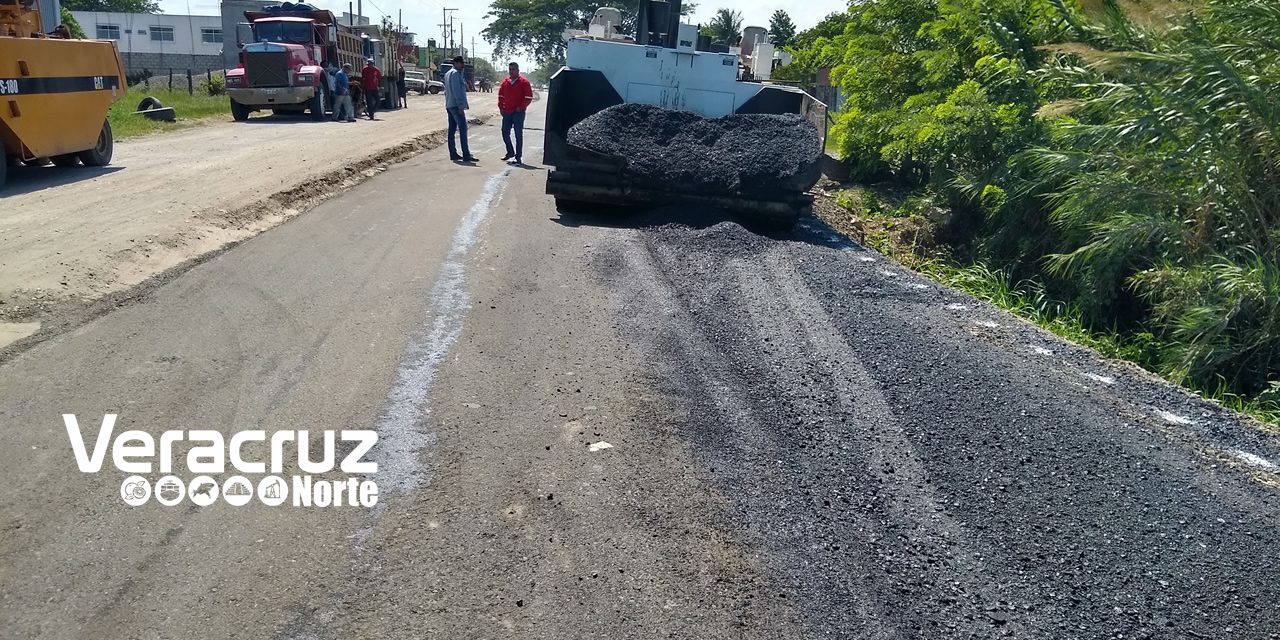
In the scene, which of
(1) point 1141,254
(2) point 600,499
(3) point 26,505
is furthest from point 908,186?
(3) point 26,505

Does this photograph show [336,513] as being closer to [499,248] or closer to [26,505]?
[26,505]

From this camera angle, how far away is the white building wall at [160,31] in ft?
212

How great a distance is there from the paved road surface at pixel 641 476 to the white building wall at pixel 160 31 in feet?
218

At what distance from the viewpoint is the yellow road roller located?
38.2 ft

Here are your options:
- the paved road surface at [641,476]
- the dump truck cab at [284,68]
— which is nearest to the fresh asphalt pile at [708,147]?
the paved road surface at [641,476]

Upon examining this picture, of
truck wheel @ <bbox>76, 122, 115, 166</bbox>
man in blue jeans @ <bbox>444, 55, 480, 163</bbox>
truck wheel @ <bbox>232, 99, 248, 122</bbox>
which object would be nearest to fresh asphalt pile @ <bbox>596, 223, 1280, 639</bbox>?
man in blue jeans @ <bbox>444, 55, 480, 163</bbox>

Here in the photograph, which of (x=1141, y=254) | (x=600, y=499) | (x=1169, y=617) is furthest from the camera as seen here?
(x=1141, y=254)

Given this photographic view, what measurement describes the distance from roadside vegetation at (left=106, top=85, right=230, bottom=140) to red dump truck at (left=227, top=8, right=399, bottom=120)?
1.39 m

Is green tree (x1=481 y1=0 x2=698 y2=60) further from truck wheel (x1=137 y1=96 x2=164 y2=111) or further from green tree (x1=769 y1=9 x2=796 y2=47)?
truck wheel (x1=137 y1=96 x2=164 y2=111)

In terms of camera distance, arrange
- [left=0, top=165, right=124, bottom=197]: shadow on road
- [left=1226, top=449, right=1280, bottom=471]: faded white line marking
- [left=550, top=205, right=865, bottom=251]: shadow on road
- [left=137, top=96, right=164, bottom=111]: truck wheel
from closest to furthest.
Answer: [left=1226, top=449, right=1280, bottom=471]: faded white line marking
[left=550, top=205, right=865, bottom=251]: shadow on road
[left=0, top=165, right=124, bottom=197]: shadow on road
[left=137, top=96, right=164, bottom=111]: truck wheel

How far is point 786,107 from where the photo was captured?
11648 millimetres

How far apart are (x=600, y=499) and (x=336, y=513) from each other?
3.65 ft

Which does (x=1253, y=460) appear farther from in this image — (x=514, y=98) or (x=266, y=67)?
(x=266, y=67)

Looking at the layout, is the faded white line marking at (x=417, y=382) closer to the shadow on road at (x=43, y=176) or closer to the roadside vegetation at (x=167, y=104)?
the shadow on road at (x=43, y=176)
